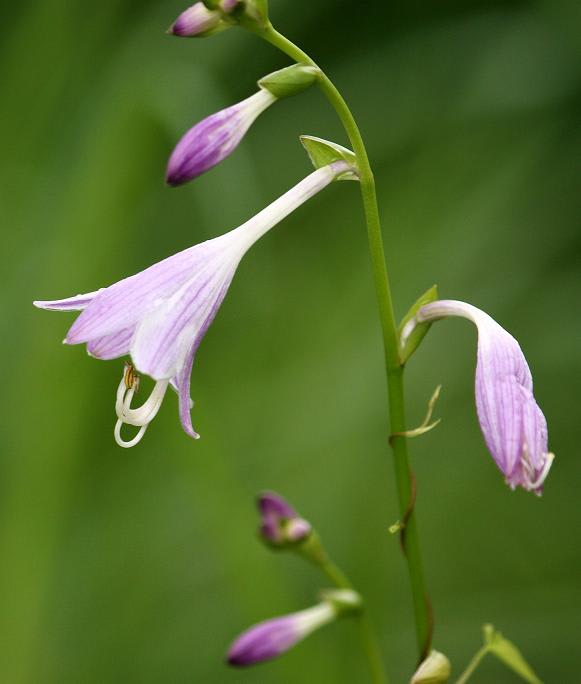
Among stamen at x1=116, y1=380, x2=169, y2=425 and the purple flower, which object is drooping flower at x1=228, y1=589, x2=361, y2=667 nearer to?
the purple flower

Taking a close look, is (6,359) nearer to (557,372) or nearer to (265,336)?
(265,336)

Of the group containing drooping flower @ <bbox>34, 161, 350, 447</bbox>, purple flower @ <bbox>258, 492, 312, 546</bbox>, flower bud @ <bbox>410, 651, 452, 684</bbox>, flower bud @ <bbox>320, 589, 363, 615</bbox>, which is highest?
drooping flower @ <bbox>34, 161, 350, 447</bbox>

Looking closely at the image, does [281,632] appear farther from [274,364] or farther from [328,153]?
[274,364]

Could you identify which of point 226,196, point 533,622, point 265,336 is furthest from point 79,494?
point 533,622

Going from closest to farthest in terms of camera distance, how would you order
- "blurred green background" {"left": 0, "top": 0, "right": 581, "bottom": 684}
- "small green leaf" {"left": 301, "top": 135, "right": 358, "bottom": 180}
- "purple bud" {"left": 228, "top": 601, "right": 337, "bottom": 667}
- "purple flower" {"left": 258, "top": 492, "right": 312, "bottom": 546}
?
"purple bud" {"left": 228, "top": 601, "right": 337, "bottom": 667} < "purple flower" {"left": 258, "top": 492, "right": 312, "bottom": 546} < "small green leaf" {"left": 301, "top": 135, "right": 358, "bottom": 180} < "blurred green background" {"left": 0, "top": 0, "right": 581, "bottom": 684}

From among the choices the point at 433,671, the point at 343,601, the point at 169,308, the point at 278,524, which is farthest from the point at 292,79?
the point at 433,671

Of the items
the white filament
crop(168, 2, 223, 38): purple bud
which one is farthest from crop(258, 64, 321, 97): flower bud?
the white filament

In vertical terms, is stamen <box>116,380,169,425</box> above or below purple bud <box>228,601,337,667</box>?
above

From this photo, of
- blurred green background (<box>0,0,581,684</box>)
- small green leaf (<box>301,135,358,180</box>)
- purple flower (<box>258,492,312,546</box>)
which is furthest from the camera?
blurred green background (<box>0,0,581,684</box>)
